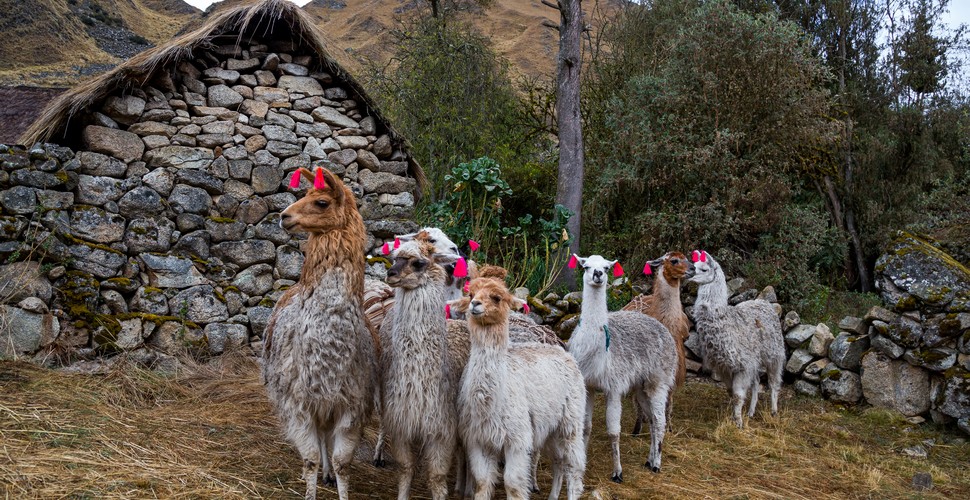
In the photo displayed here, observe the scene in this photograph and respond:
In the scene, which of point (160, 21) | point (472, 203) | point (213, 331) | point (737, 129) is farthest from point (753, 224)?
point (160, 21)

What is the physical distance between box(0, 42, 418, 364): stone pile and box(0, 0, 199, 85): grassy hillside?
698 cm

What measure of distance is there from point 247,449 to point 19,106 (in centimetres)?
545

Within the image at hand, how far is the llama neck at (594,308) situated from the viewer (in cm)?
506

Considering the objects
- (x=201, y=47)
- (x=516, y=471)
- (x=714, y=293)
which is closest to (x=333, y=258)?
(x=516, y=471)

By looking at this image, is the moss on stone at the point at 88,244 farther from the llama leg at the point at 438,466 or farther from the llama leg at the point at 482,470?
the llama leg at the point at 482,470

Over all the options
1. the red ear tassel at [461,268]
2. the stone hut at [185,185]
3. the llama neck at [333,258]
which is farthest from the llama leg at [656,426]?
the stone hut at [185,185]

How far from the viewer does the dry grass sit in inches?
147

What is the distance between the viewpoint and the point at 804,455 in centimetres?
567

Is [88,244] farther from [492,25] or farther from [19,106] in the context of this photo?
[492,25]

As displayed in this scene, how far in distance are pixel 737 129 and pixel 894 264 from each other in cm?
301

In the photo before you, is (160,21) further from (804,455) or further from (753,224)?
(804,455)

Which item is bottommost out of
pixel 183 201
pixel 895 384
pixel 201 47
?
pixel 895 384

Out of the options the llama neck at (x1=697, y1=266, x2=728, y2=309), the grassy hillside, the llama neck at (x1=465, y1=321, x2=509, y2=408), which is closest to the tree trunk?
the llama neck at (x1=697, y1=266, x2=728, y2=309)

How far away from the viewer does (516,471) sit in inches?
143
